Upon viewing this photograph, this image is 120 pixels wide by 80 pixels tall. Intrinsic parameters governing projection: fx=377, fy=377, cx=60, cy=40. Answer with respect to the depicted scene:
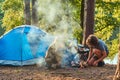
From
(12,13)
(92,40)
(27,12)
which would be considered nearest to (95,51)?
(92,40)

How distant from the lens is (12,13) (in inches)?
1052

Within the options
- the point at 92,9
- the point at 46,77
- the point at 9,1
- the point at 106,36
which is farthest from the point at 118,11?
the point at 46,77

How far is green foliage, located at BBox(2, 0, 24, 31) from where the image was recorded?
25.9m

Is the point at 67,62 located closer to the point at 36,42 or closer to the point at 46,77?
the point at 36,42

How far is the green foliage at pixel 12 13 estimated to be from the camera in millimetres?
25938

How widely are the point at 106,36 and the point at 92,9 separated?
45.4 ft

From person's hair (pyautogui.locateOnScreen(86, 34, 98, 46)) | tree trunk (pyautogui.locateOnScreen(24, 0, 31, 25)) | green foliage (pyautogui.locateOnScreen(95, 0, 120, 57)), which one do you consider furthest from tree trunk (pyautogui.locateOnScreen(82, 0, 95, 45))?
green foliage (pyautogui.locateOnScreen(95, 0, 120, 57))

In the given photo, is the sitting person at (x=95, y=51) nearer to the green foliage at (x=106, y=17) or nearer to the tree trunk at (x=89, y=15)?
the tree trunk at (x=89, y=15)

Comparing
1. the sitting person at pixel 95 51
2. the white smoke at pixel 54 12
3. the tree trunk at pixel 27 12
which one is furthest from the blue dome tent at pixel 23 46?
the tree trunk at pixel 27 12

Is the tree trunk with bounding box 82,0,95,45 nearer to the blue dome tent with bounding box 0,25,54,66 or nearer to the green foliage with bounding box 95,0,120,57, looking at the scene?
the blue dome tent with bounding box 0,25,54,66

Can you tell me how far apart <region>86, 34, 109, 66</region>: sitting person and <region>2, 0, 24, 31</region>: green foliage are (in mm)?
15899

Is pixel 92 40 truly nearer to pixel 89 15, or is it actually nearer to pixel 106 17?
pixel 89 15

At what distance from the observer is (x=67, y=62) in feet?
34.7

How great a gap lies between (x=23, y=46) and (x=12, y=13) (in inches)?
616
